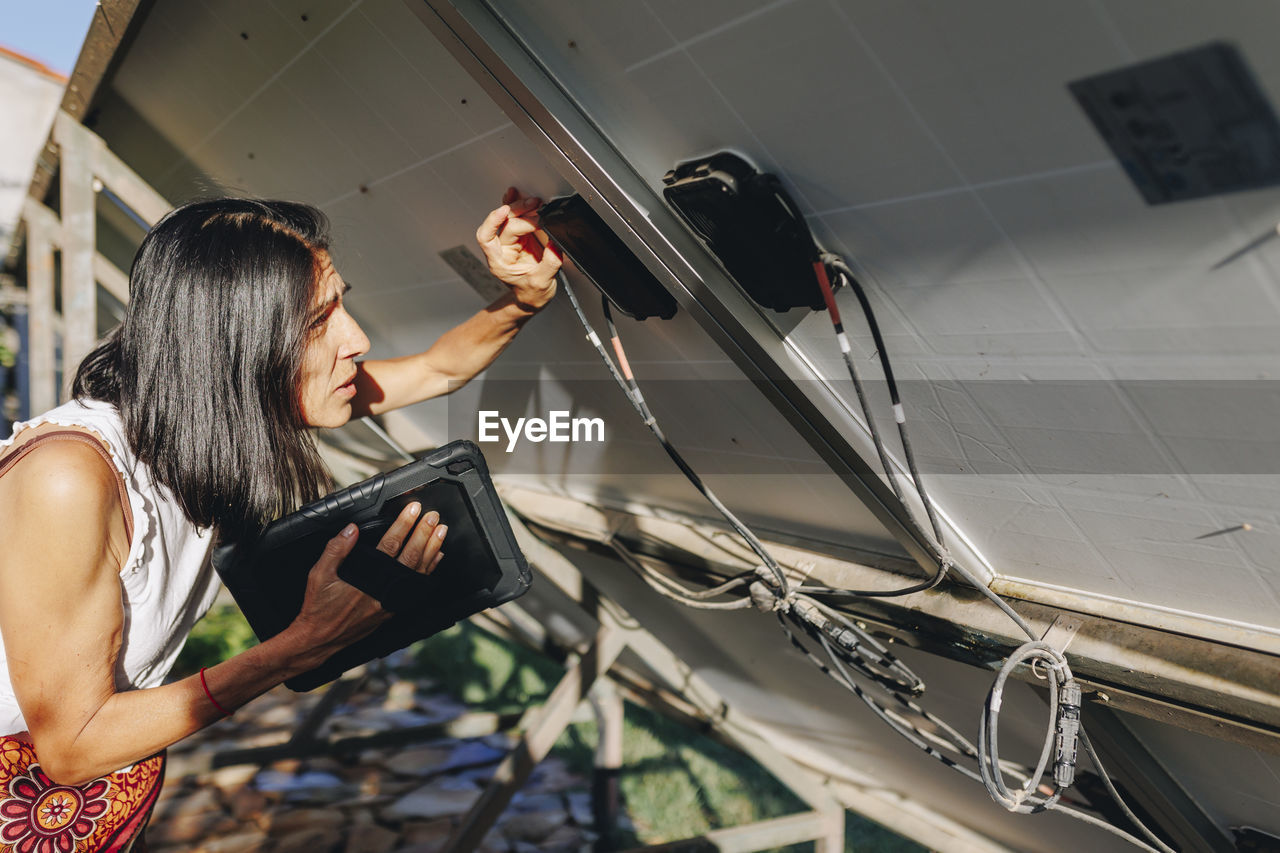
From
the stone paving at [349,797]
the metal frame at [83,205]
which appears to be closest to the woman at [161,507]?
the metal frame at [83,205]

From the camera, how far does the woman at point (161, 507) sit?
94 centimetres

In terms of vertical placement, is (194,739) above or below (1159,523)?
below

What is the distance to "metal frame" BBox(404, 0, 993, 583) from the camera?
966mm

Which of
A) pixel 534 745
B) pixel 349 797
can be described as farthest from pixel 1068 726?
pixel 349 797

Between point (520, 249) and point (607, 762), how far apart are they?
236 cm

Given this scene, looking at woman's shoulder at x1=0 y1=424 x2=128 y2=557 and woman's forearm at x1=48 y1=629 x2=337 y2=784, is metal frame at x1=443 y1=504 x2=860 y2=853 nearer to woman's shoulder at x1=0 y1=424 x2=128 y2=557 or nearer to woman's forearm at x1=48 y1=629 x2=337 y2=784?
woman's forearm at x1=48 y1=629 x2=337 y2=784

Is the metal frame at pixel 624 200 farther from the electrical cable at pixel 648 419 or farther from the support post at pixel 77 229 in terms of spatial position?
the support post at pixel 77 229

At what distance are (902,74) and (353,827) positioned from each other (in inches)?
130

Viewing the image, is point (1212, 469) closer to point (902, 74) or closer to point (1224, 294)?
point (1224, 294)

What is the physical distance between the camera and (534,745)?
228 cm

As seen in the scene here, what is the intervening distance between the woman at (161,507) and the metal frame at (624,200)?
28 cm

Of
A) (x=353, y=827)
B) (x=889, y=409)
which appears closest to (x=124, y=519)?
(x=889, y=409)

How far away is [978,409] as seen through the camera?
3.29 ft

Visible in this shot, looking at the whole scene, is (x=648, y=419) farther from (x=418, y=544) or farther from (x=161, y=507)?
(x=161, y=507)
